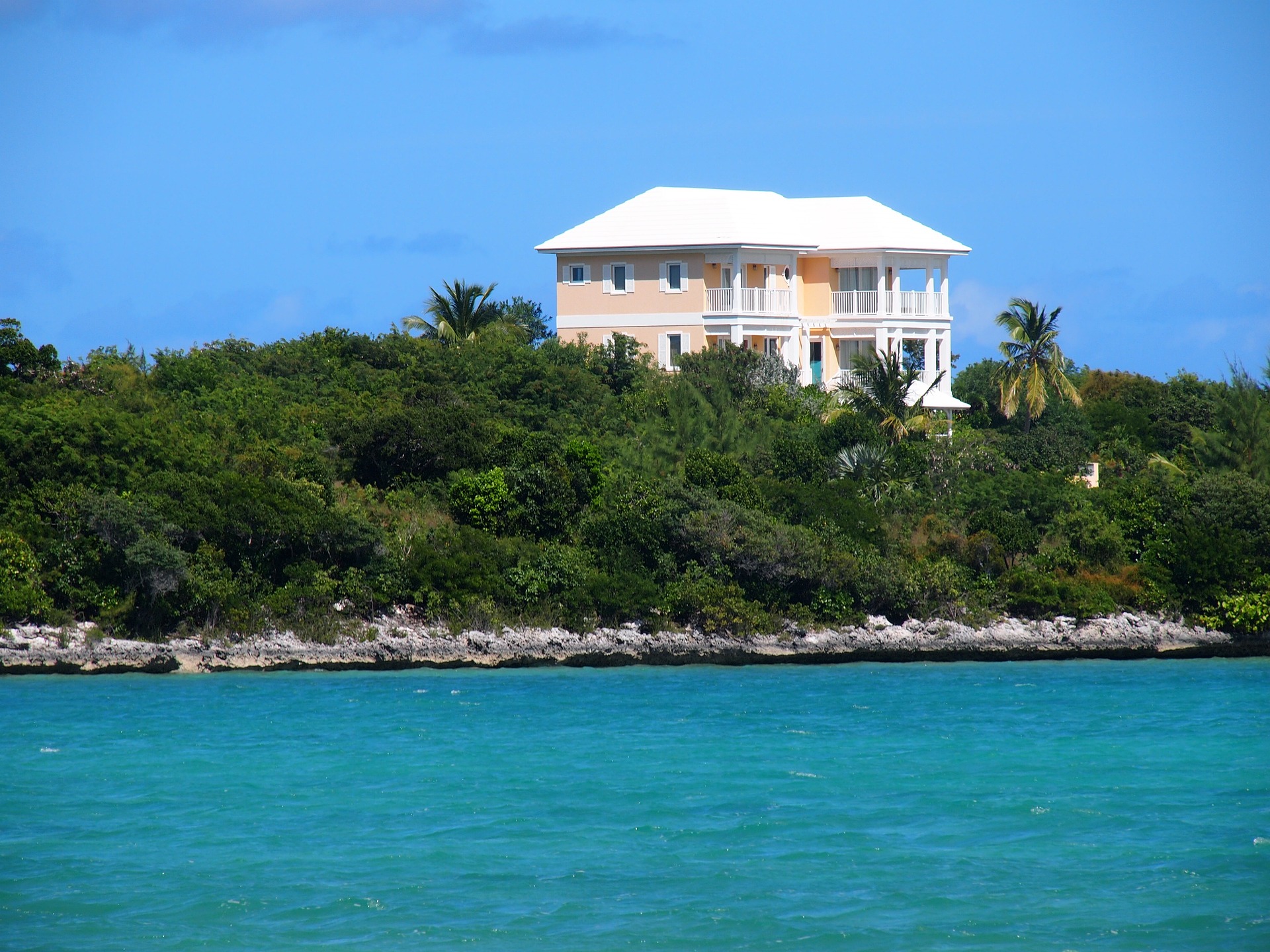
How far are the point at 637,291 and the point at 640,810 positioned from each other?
92.7 ft

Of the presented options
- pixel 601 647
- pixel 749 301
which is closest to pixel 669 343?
pixel 749 301

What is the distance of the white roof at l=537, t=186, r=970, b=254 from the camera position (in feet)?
149

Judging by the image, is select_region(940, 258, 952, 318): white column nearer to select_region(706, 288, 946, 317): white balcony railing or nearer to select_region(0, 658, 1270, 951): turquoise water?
select_region(706, 288, 946, 317): white balcony railing

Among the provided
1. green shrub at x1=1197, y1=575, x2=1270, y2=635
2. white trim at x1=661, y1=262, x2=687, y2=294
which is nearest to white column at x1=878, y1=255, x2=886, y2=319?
white trim at x1=661, y1=262, x2=687, y2=294

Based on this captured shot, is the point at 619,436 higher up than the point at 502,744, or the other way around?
the point at 619,436

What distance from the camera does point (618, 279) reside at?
153 feet

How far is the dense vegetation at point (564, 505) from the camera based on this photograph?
3039cm

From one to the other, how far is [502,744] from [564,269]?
25121 millimetres

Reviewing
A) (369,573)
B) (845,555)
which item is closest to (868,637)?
(845,555)

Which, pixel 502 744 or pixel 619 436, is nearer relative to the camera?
pixel 502 744

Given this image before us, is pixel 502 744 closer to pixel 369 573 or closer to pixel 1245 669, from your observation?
pixel 369 573

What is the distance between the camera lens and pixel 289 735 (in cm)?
2444

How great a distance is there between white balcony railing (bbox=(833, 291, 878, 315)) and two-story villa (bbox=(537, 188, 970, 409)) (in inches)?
1.5

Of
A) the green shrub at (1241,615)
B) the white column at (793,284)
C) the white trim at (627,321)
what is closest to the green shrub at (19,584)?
the white trim at (627,321)
